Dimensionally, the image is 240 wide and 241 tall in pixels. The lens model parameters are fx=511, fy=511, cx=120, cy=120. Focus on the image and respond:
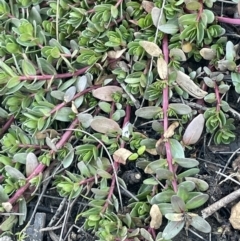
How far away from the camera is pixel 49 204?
1983 mm

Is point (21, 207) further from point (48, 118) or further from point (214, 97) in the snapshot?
point (214, 97)

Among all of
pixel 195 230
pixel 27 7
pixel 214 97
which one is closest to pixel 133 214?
pixel 195 230

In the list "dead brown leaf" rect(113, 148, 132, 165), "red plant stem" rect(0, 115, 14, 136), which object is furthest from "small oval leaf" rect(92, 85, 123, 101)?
"red plant stem" rect(0, 115, 14, 136)

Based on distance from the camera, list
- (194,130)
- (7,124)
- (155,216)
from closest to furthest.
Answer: (155,216) → (194,130) → (7,124)

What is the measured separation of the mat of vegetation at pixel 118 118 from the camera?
1.80 metres

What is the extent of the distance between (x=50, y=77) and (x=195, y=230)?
2.59ft

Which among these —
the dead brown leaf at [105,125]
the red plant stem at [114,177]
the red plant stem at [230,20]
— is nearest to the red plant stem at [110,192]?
the red plant stem at [114,177]

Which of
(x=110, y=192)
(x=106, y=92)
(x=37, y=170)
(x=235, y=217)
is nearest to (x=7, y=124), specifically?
(x=37, y=170)

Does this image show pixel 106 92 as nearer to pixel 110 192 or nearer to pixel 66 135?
pixel 66 135

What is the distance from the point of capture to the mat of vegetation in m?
1.80

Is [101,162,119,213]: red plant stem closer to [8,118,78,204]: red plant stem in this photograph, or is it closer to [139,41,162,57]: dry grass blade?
[8,118,78,204]: red plant stem

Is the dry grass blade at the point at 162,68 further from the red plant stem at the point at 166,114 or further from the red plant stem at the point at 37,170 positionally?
the red plant stem at the point at 37,170

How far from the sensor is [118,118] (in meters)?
1.91

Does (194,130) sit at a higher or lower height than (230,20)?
lower
